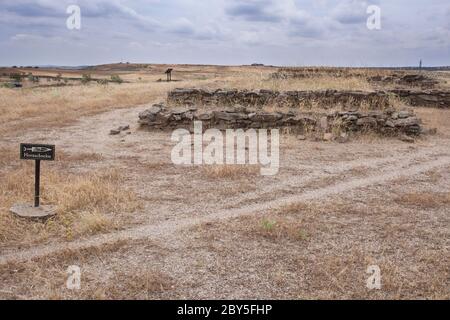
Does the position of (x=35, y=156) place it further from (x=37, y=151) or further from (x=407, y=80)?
A: (x=407, y=80)

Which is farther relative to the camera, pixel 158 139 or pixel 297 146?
pixel 158 139

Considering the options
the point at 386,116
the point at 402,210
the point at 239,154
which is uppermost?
the point at 386,116

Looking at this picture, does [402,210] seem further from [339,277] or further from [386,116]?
[386,116]

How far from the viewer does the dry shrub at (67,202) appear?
6.03m

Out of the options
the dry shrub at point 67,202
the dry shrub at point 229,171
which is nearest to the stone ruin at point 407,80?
the dry shrub at point 229,171

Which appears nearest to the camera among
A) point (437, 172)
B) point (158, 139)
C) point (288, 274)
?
point (288, 274)

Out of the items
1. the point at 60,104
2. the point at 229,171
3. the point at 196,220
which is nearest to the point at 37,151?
the point at 196,220

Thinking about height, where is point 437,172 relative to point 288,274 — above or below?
above

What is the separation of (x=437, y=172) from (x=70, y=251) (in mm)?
8113

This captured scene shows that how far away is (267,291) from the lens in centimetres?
464

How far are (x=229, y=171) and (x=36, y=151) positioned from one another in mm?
4052

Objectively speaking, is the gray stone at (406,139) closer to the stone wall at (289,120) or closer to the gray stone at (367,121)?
the stone wall at (289,120)

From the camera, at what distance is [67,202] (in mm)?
6918
